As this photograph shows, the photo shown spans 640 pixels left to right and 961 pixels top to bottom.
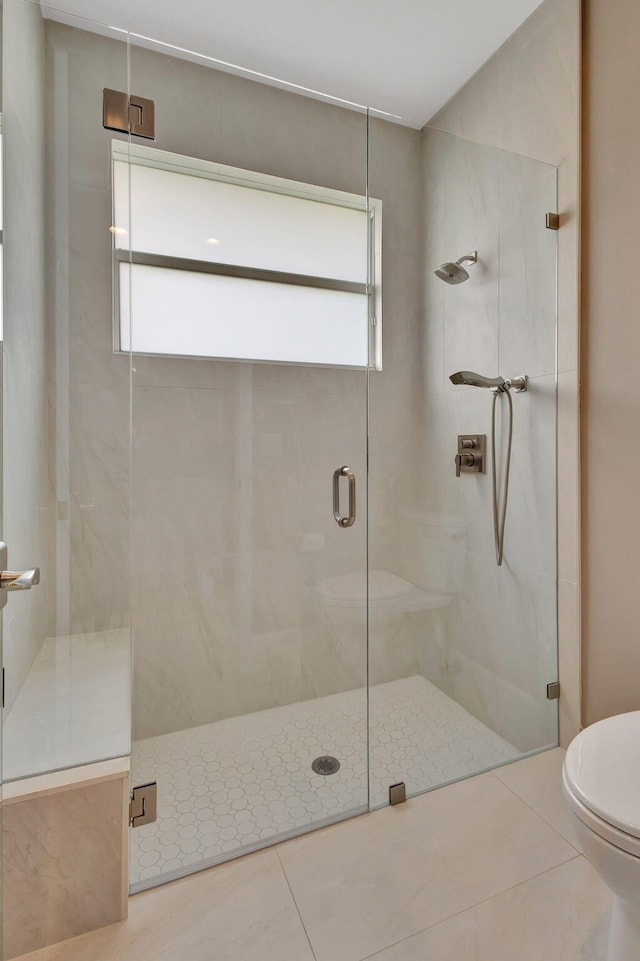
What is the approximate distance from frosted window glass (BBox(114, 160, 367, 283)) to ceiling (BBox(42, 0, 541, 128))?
53 cm

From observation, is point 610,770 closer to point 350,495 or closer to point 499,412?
point 350,495

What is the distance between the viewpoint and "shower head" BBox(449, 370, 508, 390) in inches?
65.9

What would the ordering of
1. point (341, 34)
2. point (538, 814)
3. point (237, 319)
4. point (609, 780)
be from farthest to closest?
point (341, 34), point (237, 319), point (538, 814), point (609, 780)

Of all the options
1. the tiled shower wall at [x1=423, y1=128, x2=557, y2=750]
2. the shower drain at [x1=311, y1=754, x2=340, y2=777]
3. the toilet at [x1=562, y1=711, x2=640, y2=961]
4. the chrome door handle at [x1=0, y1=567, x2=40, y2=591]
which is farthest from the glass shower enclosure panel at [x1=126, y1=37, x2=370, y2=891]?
the toilet at [x1=562, y1=711, x2=640, y2=961]

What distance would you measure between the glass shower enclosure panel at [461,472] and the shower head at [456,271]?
0.06ft

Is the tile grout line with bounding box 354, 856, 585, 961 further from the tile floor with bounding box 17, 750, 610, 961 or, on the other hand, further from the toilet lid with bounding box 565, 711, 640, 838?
the toilet lid with bounding box 565, 711, 640, 838

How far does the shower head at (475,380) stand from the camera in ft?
5.49

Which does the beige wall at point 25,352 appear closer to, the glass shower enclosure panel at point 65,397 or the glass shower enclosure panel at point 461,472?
the glass shower enclosure panel at point 65,397

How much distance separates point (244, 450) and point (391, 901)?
1.31 meters

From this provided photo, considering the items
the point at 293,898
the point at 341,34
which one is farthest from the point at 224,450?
the point at 341,34

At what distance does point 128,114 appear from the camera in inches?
51.9

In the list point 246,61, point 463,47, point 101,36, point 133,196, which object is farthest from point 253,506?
point 463,47

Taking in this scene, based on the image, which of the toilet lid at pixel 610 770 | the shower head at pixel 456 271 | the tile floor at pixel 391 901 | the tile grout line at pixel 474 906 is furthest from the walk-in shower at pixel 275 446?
the toilet lid at pixel 610 770

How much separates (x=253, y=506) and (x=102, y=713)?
2.45 feet
